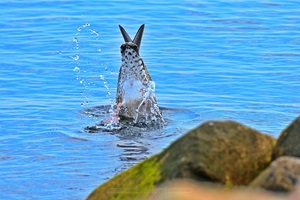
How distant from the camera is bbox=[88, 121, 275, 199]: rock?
709cm

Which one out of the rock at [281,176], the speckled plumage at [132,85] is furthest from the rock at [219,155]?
the speckled plumage at [132,85]

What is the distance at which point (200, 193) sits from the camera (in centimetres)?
580

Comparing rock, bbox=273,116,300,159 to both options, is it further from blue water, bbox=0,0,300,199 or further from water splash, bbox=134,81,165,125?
water splash, bbox=134,81,165,125

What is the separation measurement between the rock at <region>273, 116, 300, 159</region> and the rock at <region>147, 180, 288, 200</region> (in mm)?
588

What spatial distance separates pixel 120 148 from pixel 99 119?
193 cm

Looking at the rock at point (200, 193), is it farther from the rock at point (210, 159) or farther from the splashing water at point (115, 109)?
the splashing water at point (115, 109)

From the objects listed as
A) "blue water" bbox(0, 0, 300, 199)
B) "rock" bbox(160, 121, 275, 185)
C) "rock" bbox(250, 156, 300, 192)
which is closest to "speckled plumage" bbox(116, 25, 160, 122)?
"blue water" bbox(0, 0, 300, 199)

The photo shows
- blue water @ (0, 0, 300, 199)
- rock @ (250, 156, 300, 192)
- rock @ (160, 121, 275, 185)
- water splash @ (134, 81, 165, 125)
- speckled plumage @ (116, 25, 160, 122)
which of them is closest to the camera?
rock @ (250, 156, 300, 192)

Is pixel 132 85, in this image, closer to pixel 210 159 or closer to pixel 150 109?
pixel 150 109

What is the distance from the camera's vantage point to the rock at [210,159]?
7094 millimetres

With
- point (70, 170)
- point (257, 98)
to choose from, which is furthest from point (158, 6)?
point (70, 170)

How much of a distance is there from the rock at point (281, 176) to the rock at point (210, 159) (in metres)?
0.43

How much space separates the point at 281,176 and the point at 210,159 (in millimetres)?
674

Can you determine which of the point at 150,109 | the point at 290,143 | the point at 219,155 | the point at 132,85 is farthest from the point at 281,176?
the point at 132,85
